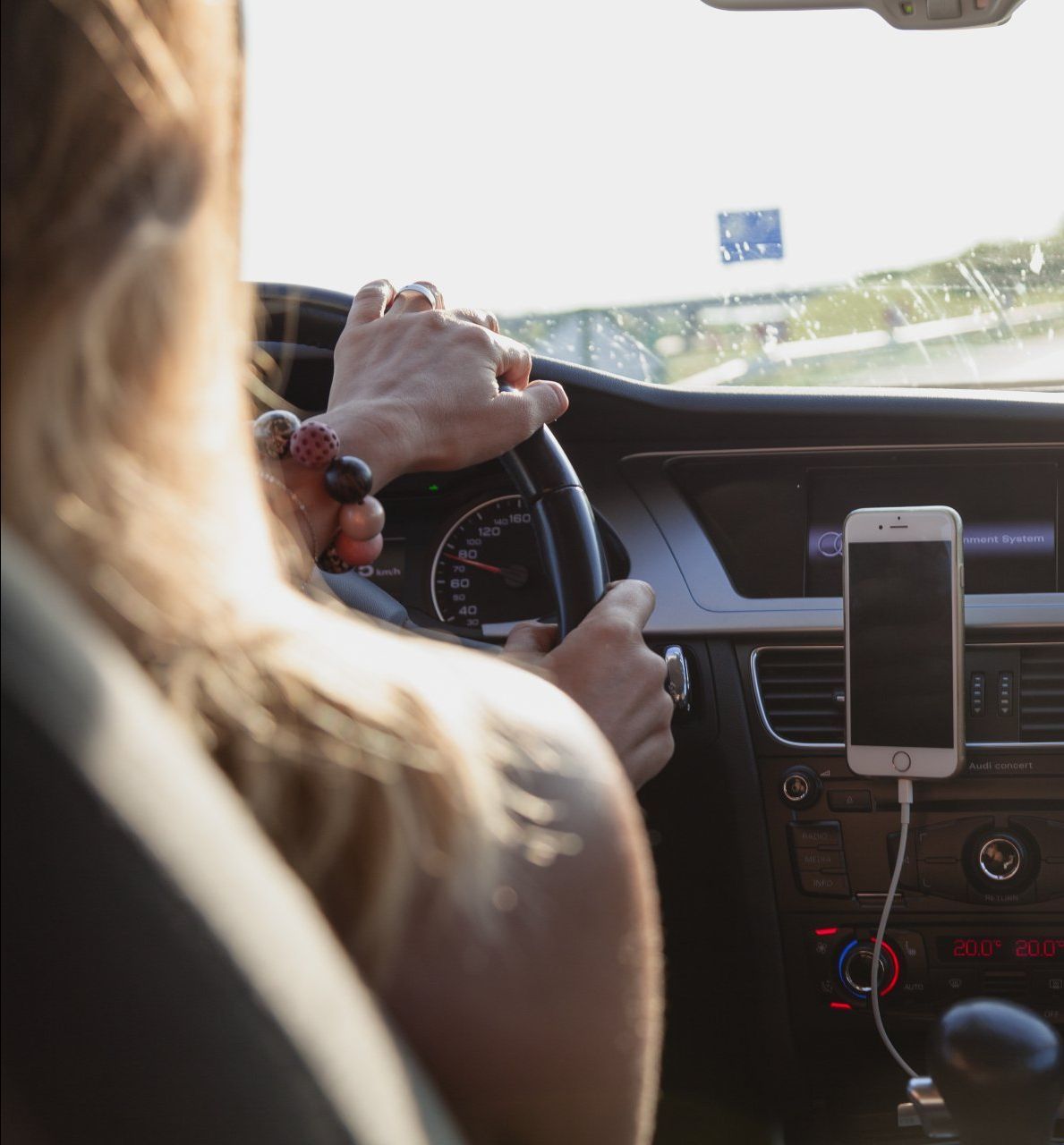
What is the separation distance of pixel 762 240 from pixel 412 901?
5.90 ft

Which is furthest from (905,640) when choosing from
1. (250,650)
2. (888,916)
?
(250,650)

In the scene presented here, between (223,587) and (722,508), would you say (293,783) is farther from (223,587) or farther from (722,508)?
(722,508)

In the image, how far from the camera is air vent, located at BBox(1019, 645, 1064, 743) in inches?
84.7

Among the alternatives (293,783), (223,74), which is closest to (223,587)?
(293,783)

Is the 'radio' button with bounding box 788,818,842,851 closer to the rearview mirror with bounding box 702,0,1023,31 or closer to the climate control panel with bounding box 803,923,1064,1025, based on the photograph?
the climate control panel with bounding box 803,923,1064,1025

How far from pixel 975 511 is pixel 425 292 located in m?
1.10

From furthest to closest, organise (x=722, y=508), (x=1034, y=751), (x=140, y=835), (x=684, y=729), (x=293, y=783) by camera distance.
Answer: (x=722, y=508) → (x=684, y=729) → (x=1034, y=751) → (x=293, y=783) → (x=140, y=835)

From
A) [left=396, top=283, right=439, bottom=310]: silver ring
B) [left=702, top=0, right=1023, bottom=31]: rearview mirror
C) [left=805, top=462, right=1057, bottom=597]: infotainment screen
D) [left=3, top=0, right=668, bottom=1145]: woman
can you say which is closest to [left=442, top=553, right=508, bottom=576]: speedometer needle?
[left=805, top=462, right=1057, bottom=597]: infotainment screen

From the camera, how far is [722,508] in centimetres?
244

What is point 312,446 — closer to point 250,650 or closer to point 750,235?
point 250,650

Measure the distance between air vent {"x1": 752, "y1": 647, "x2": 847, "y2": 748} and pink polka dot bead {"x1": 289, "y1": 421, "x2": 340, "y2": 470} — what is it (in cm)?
110

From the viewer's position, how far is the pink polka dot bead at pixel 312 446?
1.36m

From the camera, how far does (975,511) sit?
2309mm

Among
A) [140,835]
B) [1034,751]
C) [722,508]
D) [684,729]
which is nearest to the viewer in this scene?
[140,835]
